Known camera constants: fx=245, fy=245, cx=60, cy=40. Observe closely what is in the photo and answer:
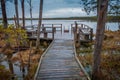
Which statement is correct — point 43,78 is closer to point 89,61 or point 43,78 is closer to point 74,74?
point 74,74

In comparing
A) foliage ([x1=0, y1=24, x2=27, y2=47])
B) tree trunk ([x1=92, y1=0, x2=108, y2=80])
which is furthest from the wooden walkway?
foliage ([x1=0, y1=24, x2=27, y2=47])

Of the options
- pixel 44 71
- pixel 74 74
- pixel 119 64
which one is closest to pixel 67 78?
pixel 74 74

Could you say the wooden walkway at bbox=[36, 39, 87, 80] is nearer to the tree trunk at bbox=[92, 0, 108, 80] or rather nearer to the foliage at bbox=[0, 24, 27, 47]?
the tree trunk at bbox=[92, 0, 108, 80]

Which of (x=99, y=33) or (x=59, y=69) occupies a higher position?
(x=99, y=33)

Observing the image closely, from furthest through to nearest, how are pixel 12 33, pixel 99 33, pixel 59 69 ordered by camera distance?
pixel 12 33 → pixel 59 69 → pixel 99 33

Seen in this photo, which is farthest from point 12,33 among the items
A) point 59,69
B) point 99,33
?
point 99,33

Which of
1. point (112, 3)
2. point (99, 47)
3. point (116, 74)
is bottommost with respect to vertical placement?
point (116, 74)

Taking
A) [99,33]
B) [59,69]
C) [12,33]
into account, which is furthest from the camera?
[12,33]

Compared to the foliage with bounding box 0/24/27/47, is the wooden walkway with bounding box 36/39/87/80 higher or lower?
lower

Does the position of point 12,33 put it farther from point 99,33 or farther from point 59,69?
point 99,33

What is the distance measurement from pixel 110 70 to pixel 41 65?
4.52 m

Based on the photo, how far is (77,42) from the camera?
2762cm

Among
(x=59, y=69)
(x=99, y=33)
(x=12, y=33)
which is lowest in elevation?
(x=59, y=69)

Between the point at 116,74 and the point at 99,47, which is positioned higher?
the point at 99,47
